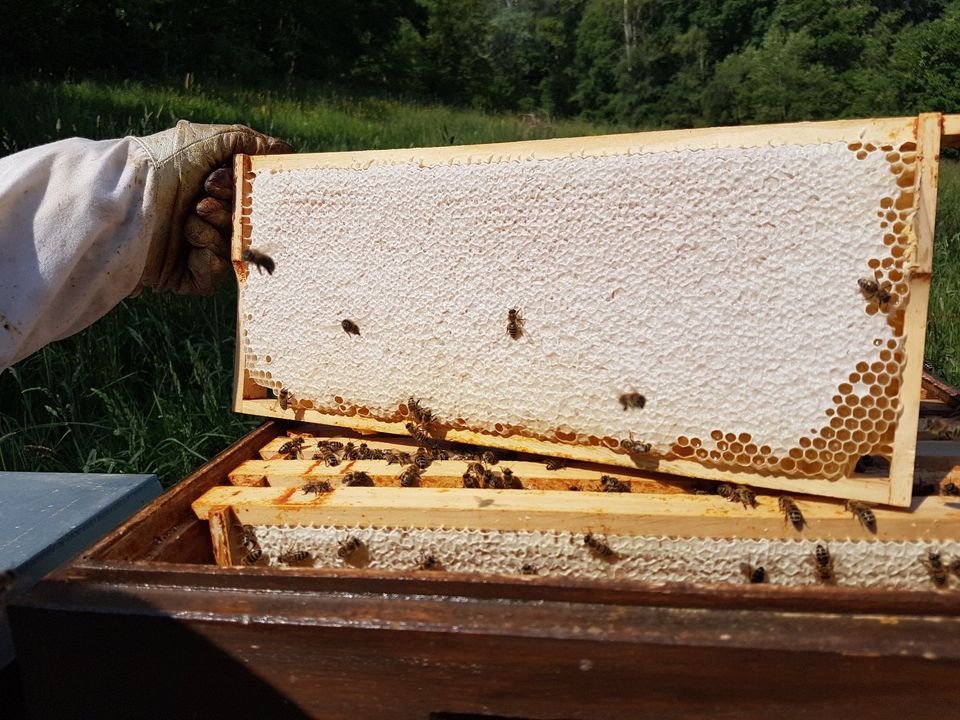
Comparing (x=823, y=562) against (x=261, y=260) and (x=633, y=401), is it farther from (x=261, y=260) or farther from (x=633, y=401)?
(x=261, y=260)

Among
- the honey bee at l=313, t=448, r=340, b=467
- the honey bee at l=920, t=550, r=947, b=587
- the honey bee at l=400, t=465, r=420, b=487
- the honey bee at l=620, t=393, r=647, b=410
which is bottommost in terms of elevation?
the honey bee at l=920, t=550, r=947, b=587

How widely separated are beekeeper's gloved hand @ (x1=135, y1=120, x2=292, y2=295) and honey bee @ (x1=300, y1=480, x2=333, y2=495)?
764 millimetres

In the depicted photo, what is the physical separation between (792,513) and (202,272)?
1517 millimetres

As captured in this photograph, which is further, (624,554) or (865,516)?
(624,554)

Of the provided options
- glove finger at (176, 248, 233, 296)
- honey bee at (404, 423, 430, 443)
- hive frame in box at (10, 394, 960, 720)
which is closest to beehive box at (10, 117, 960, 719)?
hive frame in box at (10, 394, 960, 720)

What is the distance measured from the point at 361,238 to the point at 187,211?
0.55 m

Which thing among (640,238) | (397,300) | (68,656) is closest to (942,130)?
(640,238)

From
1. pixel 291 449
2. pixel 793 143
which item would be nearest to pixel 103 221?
pixel 291 449

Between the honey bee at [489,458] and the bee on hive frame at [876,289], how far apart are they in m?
0.77

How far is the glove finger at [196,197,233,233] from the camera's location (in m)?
1.79

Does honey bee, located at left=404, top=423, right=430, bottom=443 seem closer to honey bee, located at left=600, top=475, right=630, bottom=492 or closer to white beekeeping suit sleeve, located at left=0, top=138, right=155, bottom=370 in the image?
honey bee, located at left=600, top=475, right=630, bottom=492

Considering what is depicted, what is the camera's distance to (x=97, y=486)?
1388 millimetres

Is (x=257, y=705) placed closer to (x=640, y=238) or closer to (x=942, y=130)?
(x=640, y=238)

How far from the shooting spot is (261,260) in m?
1.72
